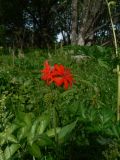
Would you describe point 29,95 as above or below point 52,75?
below

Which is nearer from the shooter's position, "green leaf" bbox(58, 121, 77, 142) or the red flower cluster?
the red flower cluster

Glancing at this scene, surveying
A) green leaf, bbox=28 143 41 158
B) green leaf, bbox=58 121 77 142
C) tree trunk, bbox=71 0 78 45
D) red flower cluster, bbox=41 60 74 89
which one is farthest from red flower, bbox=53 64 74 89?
tree trunk, bbox=71 0 78 45

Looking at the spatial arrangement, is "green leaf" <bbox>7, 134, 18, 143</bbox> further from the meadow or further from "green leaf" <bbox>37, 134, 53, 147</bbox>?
"green leaf" <bbox>37, 134, 53, 147</bbox>

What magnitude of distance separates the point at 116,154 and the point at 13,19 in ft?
65.6

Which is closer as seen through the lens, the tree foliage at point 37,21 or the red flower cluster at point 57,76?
the red flower cluster at point 57,76

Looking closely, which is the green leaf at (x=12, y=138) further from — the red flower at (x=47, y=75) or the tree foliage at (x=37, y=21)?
the tree foliage at (x=37, y=21)

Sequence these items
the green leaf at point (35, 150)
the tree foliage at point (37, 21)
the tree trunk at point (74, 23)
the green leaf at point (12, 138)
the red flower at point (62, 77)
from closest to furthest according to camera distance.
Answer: the red flower at point (62, 77) < the green leaf at point (35, 150) < the green leaf at point (12, 138) < the tree trunk at point (74, 23) < the tree foliage at point (37, 21)

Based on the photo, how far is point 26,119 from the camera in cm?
308

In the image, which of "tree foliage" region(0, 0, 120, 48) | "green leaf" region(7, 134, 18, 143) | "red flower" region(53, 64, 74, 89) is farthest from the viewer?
"tree foliage" region(0, 0, 120, 48)

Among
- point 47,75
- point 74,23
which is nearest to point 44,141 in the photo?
point 47,75

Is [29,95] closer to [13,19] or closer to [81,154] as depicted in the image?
[81,154]

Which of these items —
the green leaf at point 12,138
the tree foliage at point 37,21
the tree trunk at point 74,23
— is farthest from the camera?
the tree foliage at point 37,21

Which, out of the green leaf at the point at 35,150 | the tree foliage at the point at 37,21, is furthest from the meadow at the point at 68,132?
the tree foliage at the point at 37,21

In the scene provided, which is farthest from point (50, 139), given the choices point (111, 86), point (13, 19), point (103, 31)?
point (13, 19)
